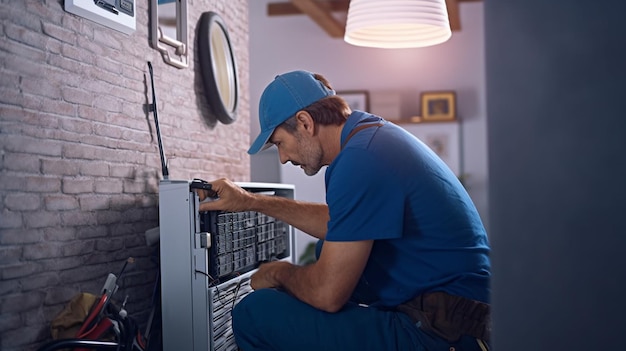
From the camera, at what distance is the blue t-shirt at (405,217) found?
1.84 metres

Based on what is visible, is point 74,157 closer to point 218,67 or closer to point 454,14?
point 218,67

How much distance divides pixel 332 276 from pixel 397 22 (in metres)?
1.34

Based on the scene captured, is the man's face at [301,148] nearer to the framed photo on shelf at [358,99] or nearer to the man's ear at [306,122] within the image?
the man's ear at [306,122]

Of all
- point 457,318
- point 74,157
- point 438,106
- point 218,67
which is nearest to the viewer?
point 457,318

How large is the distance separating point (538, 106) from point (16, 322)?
1.82m

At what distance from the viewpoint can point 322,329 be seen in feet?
6.40

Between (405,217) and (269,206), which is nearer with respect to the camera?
(405,217)

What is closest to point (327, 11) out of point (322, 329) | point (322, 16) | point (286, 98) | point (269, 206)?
point (322, 16)

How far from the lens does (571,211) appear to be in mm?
700

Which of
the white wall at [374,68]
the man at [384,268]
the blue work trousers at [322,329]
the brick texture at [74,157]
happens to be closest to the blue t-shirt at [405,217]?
the man at [384,268]

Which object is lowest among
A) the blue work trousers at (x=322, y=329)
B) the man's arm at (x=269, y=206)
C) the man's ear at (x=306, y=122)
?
the blue work trousers at (x=322, y=329)

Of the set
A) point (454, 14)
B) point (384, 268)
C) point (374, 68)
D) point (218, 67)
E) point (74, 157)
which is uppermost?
point (454, 14)

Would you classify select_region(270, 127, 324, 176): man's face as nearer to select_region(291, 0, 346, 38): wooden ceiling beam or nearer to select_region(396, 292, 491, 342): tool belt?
select_region(396, 292, 491, 342): tool belt

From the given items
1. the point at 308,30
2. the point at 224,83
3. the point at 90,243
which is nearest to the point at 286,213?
the point at 90,243
